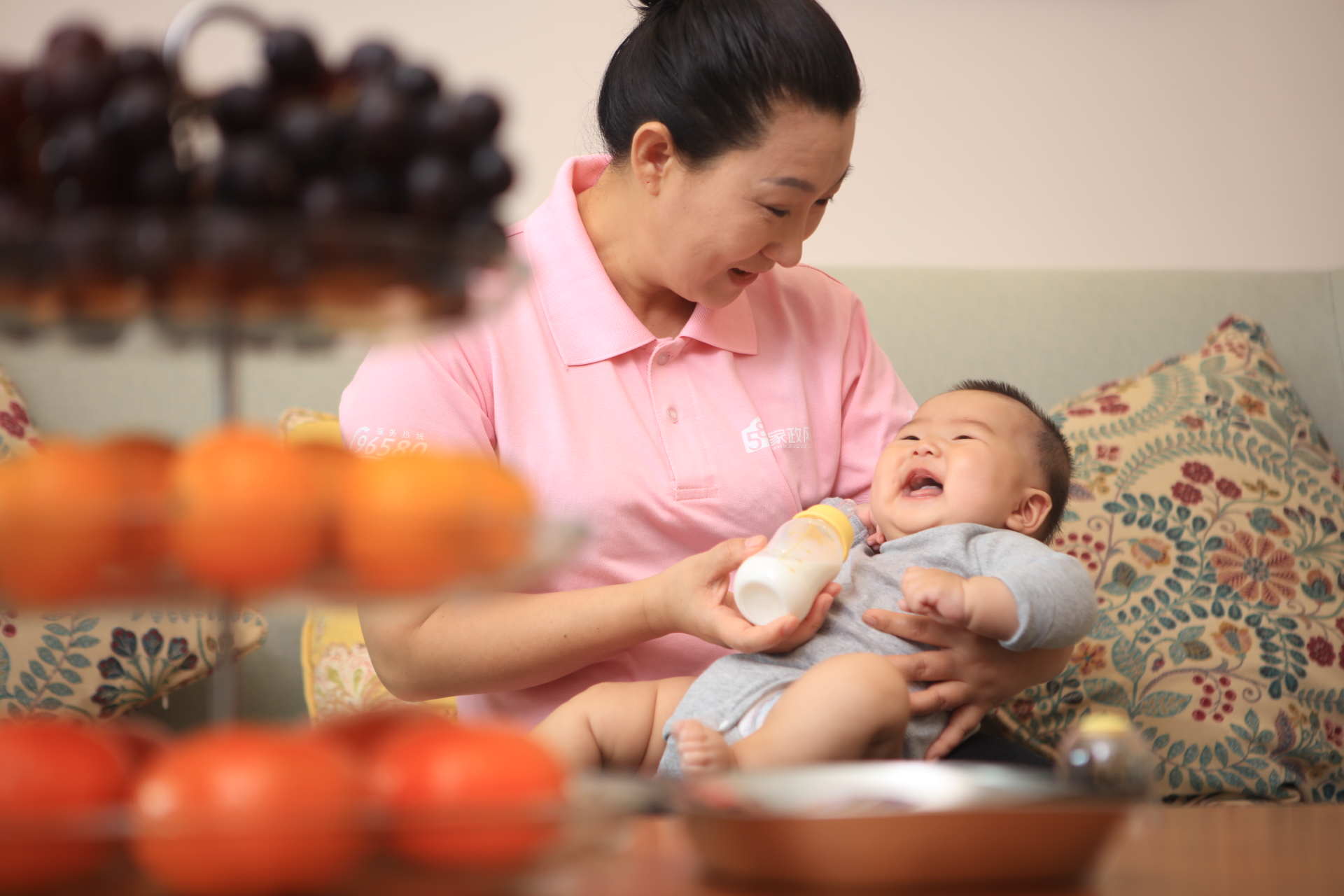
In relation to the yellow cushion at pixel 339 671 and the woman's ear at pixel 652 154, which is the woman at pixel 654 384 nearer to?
the woman's ear at pixel 652 154

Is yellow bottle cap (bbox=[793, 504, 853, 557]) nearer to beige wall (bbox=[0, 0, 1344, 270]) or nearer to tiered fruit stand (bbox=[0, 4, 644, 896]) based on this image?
tiered fruit stand (bbox=[0, 4, 644, 896])

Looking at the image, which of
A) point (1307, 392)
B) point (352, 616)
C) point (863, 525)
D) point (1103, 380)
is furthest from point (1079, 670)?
point (352, 616)

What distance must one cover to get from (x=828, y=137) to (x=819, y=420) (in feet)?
1.24

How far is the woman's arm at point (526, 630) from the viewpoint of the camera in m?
1.21

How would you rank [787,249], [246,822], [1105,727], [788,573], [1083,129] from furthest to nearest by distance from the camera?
[1083,129], [787,249], [788,573], [1105,727], [246,822]

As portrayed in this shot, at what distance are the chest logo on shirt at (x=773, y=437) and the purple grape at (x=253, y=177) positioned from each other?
1.00 meters

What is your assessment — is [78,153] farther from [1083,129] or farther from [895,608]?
[1083,129]

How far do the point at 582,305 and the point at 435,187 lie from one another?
93 cm

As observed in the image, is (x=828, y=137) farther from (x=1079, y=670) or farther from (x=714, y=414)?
(x=1079, y=670)

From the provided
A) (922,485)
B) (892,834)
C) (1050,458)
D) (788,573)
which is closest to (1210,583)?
(1050,458)

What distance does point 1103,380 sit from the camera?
2078 millimetres


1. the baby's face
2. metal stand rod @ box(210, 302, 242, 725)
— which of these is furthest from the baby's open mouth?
metal stand rod @ box(210, 302, 242, 725)

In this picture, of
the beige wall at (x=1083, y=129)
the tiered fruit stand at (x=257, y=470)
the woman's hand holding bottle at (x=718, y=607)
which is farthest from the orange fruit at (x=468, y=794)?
the beige wall at (x=1083, y=129)

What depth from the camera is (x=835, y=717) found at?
41.2 inches
